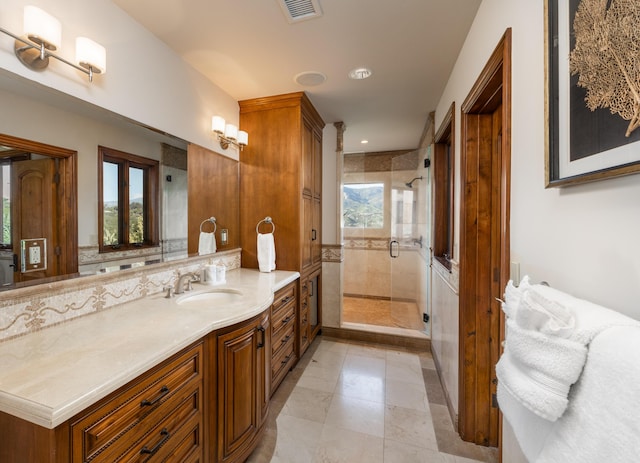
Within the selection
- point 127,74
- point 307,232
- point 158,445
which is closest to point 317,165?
point 307,232

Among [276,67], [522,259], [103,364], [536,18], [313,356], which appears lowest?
[313,356]

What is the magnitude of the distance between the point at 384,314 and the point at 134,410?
9.71 feet

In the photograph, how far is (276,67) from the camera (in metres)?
1.92

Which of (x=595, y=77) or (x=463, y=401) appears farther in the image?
(x=463, y=401)

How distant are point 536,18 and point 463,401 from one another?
6.10 ft

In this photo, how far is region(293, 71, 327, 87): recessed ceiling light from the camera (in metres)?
2.00

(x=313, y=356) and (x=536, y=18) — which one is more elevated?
(x=536, y=18)

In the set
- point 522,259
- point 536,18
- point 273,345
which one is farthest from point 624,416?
point 273,345

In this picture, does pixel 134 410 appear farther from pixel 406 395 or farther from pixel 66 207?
pixel 406 395

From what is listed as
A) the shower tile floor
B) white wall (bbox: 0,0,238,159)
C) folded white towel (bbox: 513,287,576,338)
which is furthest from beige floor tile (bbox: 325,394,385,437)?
white wall (bbox: 0,0,238,159)

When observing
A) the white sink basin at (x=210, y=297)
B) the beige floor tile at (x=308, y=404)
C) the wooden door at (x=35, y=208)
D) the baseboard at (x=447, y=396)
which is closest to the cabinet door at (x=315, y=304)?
the beige floor tile at (x=308, y=404)

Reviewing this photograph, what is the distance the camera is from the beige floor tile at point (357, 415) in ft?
5.58

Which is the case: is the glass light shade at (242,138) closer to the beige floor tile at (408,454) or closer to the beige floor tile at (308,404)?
the beige floor tile at (308,404)

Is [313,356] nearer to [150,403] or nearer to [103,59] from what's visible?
[150,403]
